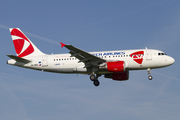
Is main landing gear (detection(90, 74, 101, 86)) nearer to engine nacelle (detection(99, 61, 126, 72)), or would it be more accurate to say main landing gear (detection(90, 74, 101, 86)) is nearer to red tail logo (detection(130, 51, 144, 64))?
engine nacelle (detection(99, 61, 126, 72))

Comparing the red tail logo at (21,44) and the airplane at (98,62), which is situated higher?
the red tail logo at (21,44)

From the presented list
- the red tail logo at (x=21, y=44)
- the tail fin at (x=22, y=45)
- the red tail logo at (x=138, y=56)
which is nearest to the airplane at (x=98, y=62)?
the red tail logo at (x=138, y=56)

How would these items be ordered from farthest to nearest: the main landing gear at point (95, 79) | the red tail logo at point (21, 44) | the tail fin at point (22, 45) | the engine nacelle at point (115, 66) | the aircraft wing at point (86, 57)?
the red tail logo at point (21, 44) → the tail fin at point (22, 45) → the main landing gear at point (95, 79) → the engine nacelle at point (115, 66) → the aircraft wing at point (86, 57)

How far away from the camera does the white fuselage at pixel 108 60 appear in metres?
38.1

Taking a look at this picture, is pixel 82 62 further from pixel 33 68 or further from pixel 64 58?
pixel 33 68

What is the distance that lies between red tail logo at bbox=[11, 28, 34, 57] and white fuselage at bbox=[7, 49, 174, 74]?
7.88ft

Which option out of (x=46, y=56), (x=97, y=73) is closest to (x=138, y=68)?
(x=97, y=73)

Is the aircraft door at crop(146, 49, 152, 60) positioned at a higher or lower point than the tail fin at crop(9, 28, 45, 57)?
lower

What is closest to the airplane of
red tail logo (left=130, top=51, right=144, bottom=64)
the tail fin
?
red tail logo (left=130, top=51, right=144, bottom=64)

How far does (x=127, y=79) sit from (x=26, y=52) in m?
15.3

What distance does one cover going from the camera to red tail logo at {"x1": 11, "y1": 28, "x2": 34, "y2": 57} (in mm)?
43625

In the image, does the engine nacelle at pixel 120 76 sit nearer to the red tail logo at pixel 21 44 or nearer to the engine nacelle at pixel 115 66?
the engine nacelle at pixel 115 66

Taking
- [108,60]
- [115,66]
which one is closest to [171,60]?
[115,66]

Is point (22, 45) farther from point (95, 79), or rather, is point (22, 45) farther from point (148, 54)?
point (148, 54)
